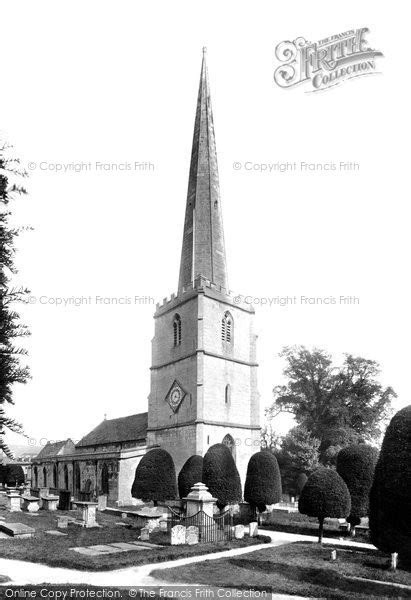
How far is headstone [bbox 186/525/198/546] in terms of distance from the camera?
52.6 feet

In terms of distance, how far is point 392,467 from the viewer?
39.9 feet

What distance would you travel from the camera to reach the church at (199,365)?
3356cm

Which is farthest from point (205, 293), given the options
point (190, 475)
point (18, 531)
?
point (18, 531)

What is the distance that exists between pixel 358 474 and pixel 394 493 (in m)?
11.4

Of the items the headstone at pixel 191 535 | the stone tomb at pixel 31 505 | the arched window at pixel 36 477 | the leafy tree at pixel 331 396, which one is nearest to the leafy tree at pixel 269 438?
the leafy tree at pixel 331 396

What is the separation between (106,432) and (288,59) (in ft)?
124

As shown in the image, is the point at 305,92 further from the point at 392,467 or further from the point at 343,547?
the point at 343,547

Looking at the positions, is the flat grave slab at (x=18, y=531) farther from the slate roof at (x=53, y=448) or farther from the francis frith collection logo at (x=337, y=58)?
the slate roof at (x=53, y=448)

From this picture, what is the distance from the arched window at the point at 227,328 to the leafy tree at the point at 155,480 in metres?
9.67

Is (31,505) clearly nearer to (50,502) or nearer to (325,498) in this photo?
(50,502)

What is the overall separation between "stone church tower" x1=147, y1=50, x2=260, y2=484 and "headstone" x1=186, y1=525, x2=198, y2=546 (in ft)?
50.8

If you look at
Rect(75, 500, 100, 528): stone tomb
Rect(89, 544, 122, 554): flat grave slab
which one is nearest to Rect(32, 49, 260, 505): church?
Rect(75, 500, 100, 528): stone tomb

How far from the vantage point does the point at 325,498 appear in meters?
18.8

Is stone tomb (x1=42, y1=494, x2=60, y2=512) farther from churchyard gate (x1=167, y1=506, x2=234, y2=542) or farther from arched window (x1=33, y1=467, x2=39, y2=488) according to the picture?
arched window (x1=33, y1=467, x2=39, y2=488)
